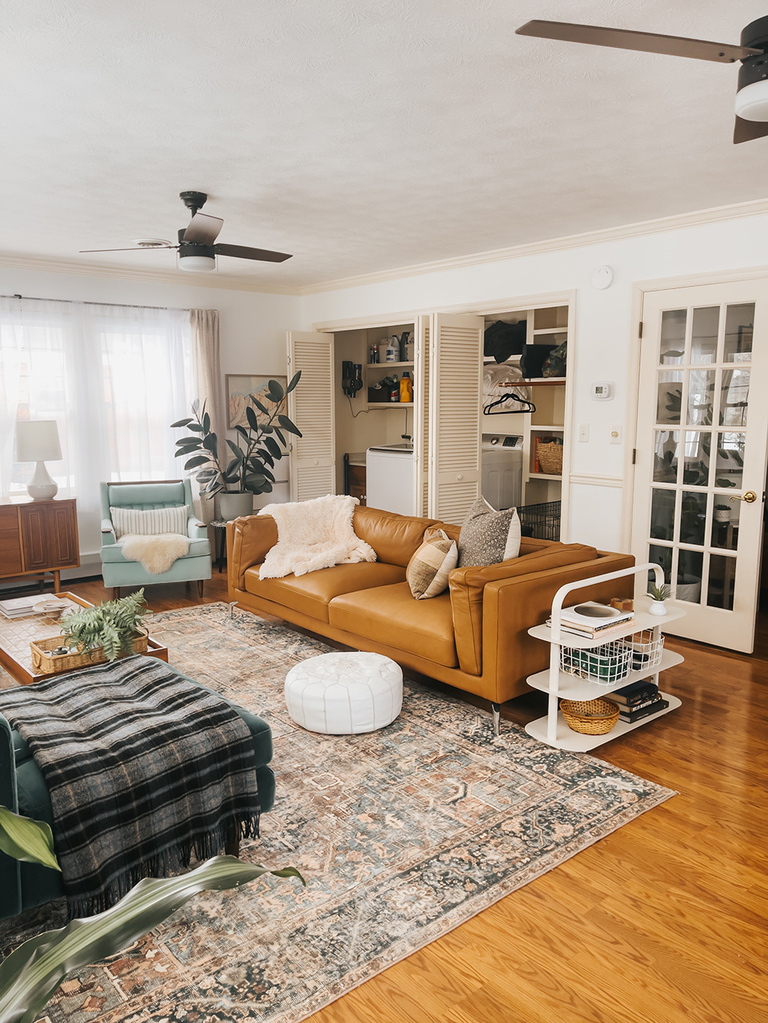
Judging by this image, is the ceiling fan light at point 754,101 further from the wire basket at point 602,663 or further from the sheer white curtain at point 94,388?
the sheer white curtain at point 94,388

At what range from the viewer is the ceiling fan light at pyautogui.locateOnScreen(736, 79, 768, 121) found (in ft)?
5.93

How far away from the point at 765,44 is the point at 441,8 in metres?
0.84

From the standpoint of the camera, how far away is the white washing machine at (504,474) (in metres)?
6.40

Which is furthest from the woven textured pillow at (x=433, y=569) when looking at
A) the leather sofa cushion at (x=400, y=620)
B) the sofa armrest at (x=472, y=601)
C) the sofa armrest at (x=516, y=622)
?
the sofa armrest at (x=516, y=622)

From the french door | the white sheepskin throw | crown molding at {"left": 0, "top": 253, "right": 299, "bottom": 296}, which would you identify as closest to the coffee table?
the white sheepskin throw

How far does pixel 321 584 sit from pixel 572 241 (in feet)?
9.28

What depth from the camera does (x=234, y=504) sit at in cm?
650

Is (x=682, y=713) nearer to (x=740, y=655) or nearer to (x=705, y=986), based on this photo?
(x=740, y=655)

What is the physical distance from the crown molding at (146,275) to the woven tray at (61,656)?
9.10 feet

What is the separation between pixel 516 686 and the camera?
130 inches

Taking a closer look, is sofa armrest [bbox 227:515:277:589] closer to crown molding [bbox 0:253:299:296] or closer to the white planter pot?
the white planter pot

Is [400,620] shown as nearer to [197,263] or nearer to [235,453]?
[197,263]

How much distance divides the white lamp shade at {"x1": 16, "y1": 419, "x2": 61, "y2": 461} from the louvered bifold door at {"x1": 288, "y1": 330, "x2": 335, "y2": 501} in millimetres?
2169

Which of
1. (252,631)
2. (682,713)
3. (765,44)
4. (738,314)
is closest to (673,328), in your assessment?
(738,314)
